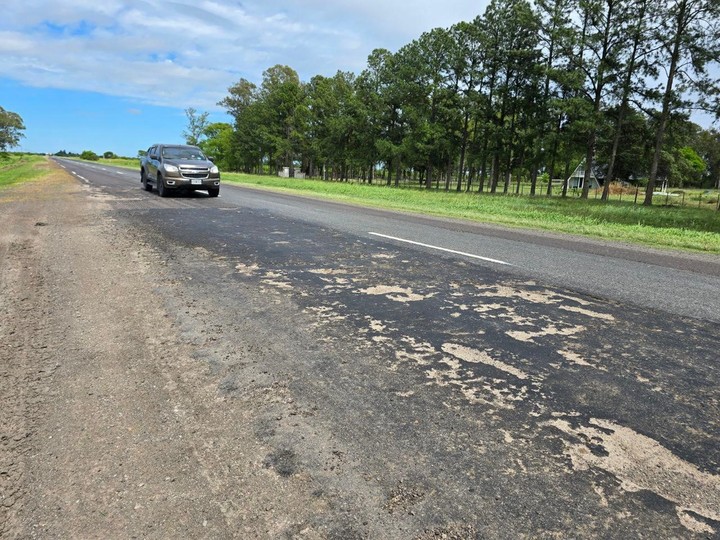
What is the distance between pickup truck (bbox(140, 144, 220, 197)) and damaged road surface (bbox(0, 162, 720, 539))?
11.7m

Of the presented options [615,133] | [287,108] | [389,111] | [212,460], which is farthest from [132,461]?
[287,108]

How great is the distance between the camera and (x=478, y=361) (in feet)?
10.7

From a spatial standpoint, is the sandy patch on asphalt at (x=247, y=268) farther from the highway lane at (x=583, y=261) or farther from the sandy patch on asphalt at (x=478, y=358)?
the sandy patch on asphalt at (x=478, y=358)

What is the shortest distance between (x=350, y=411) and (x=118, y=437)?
1.22 m

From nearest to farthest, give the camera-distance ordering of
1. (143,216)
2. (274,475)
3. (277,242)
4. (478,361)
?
(274,475), (478,361), (277,242), (143,216)

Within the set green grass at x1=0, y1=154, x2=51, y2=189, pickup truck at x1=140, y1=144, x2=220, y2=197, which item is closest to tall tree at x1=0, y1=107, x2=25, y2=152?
green grass at x1=0, y1=154, x2=51, y2=189

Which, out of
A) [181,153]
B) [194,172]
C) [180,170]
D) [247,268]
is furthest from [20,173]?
[247,268]

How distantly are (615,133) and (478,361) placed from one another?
129ft

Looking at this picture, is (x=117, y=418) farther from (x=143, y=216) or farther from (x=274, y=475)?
(x=143, y=216)

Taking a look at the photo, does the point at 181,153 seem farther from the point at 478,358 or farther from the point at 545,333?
the point at 478,358

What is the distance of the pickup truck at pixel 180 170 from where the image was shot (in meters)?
16.1

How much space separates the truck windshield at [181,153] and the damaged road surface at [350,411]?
513 inches

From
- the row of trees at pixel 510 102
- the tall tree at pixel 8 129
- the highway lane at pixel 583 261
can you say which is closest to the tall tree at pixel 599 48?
the row of trees at pixel 510 102

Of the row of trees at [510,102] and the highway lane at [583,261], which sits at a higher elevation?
the row of trees at [510,102]
